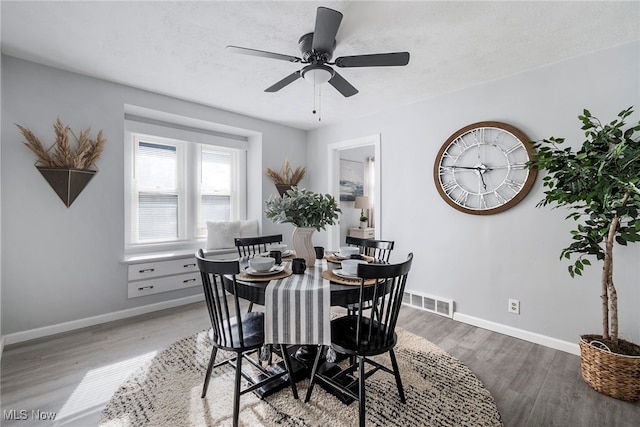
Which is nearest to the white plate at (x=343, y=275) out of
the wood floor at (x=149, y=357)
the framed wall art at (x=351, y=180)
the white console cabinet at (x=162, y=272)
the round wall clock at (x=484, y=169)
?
the wood floor at (x=149, y=357)

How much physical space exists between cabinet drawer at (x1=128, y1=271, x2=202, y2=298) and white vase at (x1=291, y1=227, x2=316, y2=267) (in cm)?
220

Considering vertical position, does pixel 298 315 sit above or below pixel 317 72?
below

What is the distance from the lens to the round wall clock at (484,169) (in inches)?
111

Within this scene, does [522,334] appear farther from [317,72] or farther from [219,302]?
[317,72]

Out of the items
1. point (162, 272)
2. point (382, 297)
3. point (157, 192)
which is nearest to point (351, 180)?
point (157, 192)

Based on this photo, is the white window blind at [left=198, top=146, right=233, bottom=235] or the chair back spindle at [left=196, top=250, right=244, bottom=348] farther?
the white window blind at [left=198, top=146, right=233, bottom=235]

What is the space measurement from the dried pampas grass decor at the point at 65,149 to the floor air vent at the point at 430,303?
3877mm

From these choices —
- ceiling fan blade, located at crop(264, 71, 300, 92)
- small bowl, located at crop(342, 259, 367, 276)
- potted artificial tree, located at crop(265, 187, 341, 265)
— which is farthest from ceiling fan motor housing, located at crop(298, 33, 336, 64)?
small bowl, located at crop(342, 259, 367, 276)

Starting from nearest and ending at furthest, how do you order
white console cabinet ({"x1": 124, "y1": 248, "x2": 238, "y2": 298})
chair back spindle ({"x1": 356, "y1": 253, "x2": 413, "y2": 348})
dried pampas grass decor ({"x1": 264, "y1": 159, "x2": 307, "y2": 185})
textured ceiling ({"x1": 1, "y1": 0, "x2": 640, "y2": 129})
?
chair back spindle ({"x1": 356, "y1": 253, "x2": 413, "y2": 348})
textured ceiling ({"x1": 1, "y1": 0, "x2": 640, "y2": 129})
white console cabinet ({"x1": 124, "y1": 248, "x2": 238, "y2": 298})
dried pampas grass decor ({"x1": 264, "y1": 159, "x2": 307, "y2": 185})

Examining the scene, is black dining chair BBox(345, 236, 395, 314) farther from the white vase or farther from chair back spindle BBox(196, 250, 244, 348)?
chair back spindle BBox(196, 250, 244, 348)

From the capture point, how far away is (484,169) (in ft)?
9.97

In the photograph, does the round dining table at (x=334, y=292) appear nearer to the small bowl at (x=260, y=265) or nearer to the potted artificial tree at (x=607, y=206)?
the small bowl at (x=260, y=265)

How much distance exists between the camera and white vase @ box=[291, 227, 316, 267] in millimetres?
2191

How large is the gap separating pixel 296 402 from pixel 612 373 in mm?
2103
